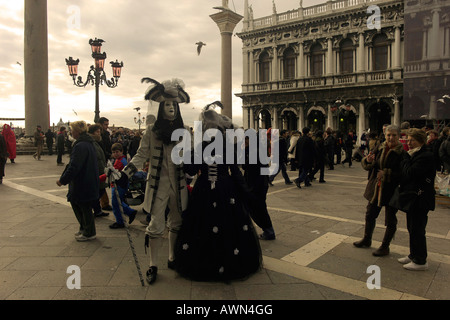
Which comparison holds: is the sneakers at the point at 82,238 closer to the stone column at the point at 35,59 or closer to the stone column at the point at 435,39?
the stone column at the point at 35,59

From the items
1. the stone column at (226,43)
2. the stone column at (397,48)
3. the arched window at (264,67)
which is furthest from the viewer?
the arched window at (264,67)

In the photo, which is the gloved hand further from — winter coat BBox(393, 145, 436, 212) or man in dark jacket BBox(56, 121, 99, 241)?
winter coat BBox(393, 145, 436, 212)

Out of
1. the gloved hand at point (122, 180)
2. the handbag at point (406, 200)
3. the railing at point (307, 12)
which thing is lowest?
the handbag at point (406, 200)

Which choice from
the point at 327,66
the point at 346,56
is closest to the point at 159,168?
the point at 327,66

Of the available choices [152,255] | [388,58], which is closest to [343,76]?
[388,58]

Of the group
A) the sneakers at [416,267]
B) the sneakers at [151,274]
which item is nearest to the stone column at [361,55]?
the sneakers at [416,267]

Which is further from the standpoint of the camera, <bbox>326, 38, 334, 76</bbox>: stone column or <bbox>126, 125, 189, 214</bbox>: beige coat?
<bbox>326, 38, 334, 76</bbox>: stone column

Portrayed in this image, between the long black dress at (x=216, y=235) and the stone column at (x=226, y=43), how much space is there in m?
17.6

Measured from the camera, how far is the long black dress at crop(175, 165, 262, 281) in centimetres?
331

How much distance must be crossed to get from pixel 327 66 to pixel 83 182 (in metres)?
28.3

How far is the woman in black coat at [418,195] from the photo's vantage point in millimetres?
3660

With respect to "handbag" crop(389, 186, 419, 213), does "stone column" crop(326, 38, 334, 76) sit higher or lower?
higher

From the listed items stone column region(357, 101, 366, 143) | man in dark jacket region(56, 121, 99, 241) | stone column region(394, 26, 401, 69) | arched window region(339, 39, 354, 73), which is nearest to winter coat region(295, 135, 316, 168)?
man in dark jacket region(56, 121, 99, 241)
